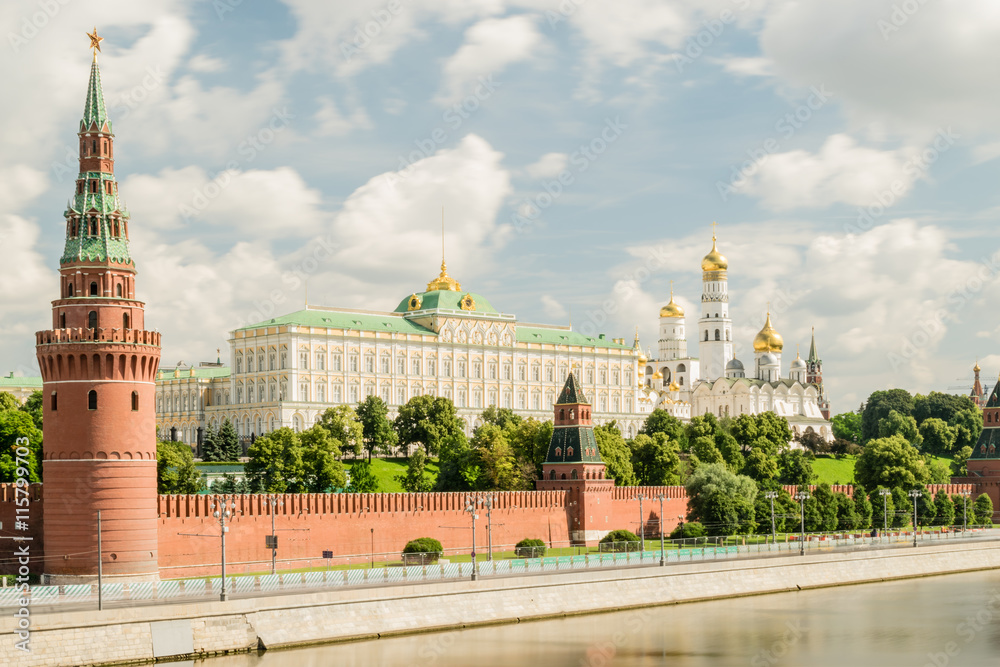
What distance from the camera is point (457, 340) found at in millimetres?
145375

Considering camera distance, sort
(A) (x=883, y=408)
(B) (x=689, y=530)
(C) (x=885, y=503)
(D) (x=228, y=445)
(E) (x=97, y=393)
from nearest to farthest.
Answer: (E) (x=97, y=393), (B) (x=689, y=530), (C) (x=885, y=503), (D) (x=228, y=445), (A) (x=883, y=408)

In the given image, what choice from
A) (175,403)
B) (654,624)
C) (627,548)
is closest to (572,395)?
(627,548)

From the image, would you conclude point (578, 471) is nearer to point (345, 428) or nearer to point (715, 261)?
point (345, 428)

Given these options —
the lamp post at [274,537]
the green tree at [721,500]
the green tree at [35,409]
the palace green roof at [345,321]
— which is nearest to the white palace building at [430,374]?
the palace green roof at [345,321]

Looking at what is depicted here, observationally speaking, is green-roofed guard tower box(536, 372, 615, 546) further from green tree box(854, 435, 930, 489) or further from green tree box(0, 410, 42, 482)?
green tree box(854, 435, 930, 489)

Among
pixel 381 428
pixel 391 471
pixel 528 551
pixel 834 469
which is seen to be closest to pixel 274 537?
pixel 528 551

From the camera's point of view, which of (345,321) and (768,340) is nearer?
(345,321)

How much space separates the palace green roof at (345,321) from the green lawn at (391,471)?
25047 mm

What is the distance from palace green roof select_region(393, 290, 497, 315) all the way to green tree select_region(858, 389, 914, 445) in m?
49.3

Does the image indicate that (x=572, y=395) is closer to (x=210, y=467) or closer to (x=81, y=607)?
(x=210, y=467)

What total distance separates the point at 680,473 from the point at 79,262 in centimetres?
5294

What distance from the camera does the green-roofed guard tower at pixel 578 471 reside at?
8100cm

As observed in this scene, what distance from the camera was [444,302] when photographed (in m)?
145

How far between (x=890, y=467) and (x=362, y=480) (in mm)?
38348
